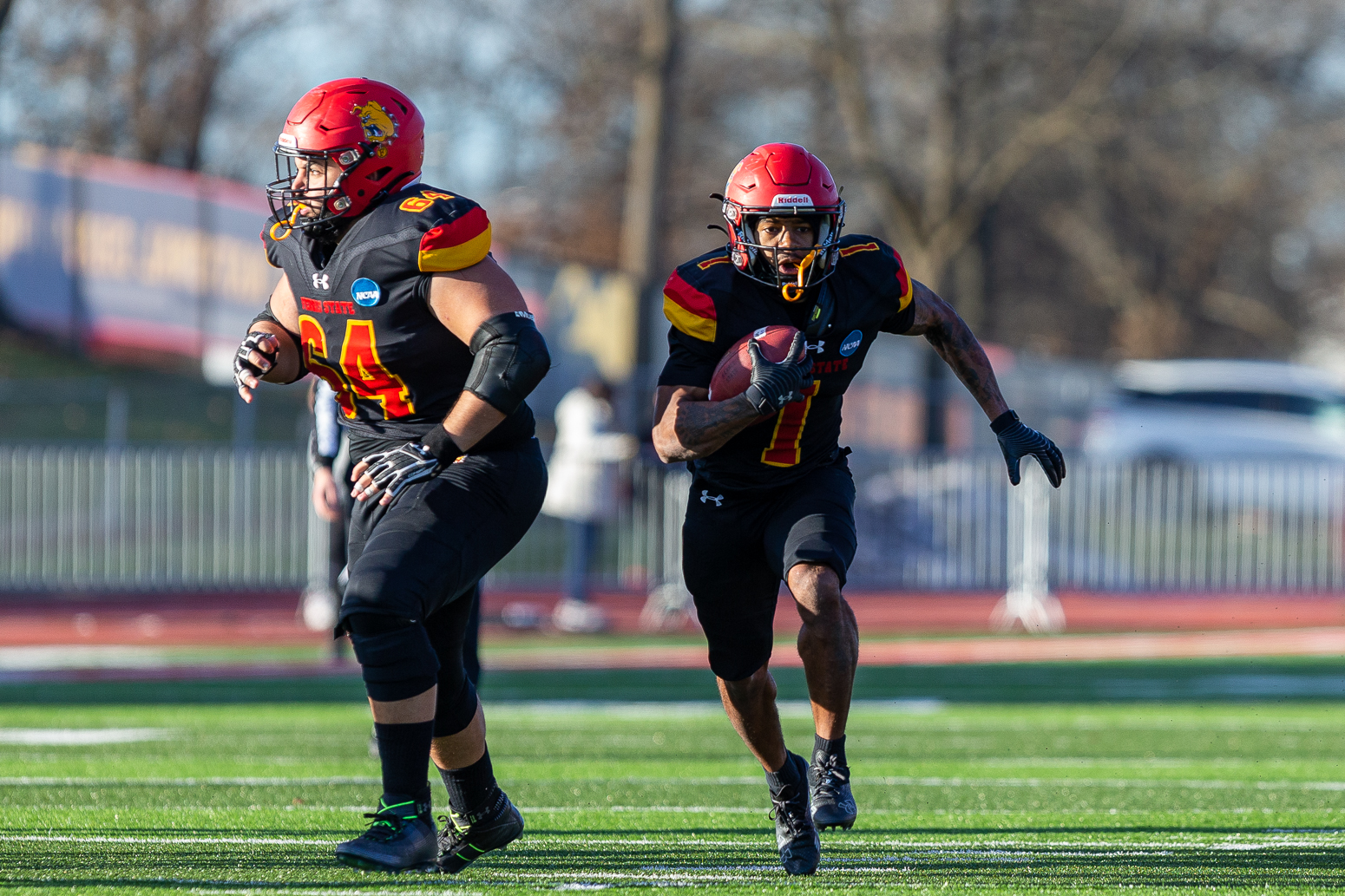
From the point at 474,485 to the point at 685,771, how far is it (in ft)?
10.3

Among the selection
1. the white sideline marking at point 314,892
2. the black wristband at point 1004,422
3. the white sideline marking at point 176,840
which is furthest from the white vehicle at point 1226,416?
the white sideline marking at point 314,892

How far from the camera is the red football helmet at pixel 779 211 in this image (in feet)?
16.1

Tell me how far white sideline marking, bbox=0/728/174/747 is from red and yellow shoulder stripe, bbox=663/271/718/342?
4.60m

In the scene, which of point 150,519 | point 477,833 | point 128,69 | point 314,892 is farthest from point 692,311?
point 128,69

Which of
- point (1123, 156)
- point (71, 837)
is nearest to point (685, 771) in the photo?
point (71, 837)

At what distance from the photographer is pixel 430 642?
14.9ft

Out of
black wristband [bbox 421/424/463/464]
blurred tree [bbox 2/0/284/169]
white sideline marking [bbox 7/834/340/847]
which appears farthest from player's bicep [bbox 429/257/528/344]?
blurred tree [bbox 2/0/284/169]

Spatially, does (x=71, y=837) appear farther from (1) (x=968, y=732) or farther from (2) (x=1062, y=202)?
(2) (x=1062, y=202)

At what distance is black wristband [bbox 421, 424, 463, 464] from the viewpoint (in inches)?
175

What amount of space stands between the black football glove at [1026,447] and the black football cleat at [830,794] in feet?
3.26

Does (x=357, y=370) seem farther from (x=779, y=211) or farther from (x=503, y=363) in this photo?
(x=779, y=211)

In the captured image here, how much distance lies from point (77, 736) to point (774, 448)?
506 cm

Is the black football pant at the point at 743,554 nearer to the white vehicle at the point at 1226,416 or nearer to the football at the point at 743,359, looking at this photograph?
the football at the point at 743,359

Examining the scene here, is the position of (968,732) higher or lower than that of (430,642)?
lower
